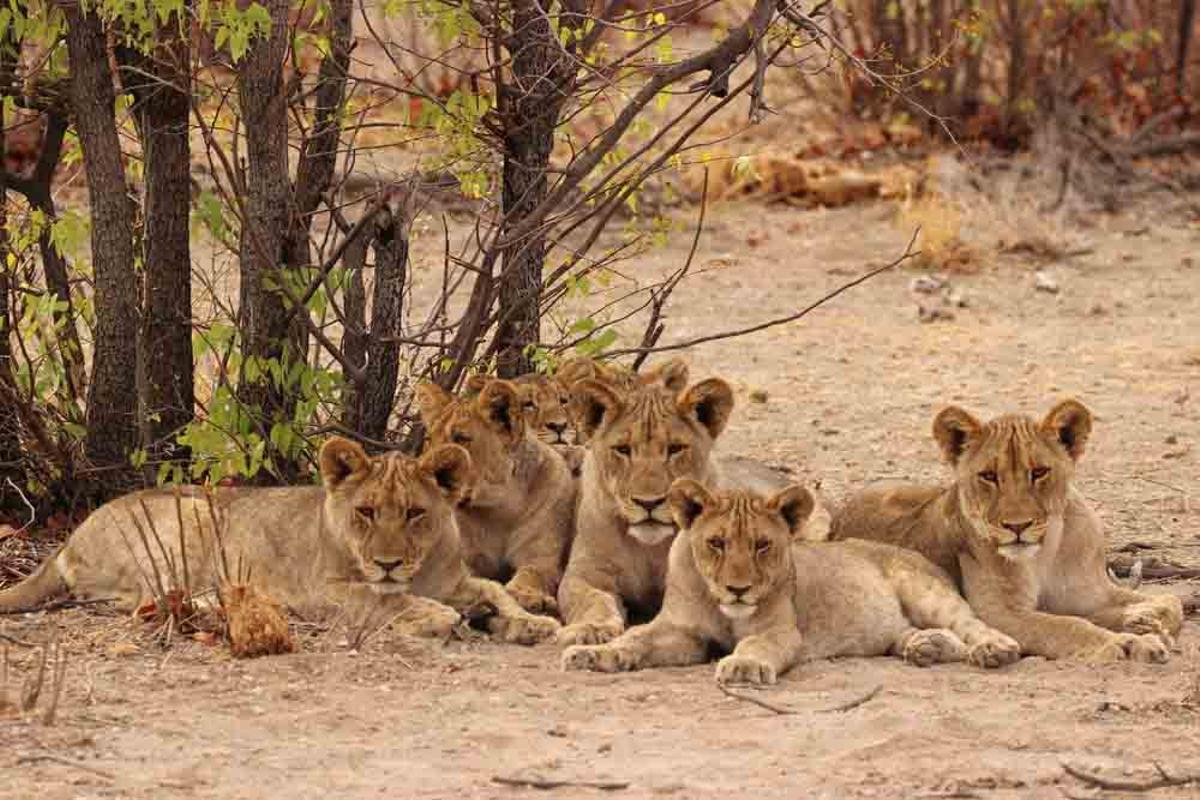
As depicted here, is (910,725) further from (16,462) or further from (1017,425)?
(16,462)

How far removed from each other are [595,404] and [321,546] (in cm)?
99

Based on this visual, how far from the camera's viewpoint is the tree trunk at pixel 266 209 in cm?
800

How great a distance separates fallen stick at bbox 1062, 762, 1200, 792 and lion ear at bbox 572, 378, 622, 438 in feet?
7.92

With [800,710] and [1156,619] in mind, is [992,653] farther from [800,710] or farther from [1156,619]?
[800,710]

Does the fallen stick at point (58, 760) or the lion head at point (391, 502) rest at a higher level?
the lion head at point (391, 502)

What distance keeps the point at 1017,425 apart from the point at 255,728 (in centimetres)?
259

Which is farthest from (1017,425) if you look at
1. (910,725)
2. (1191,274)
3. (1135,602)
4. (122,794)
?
(1191,274)

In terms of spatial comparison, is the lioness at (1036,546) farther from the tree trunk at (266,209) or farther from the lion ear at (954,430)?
the tree trunk at (266,209)

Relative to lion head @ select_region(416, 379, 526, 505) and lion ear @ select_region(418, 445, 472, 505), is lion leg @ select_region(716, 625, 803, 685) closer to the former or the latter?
lion ear @ select_region(418, 445, 472, 505)

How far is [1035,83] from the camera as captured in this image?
18344mm

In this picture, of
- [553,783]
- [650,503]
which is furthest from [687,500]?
[553,783]

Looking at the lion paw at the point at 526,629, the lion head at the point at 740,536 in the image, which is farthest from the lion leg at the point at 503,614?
the lion head at the point at 740,536

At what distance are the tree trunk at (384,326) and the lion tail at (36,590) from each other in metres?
1.22

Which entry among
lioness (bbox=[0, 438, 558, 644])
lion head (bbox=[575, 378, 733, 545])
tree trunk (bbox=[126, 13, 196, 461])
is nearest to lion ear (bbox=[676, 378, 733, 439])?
lion head (bbox=[575, 378, 733, 545])
